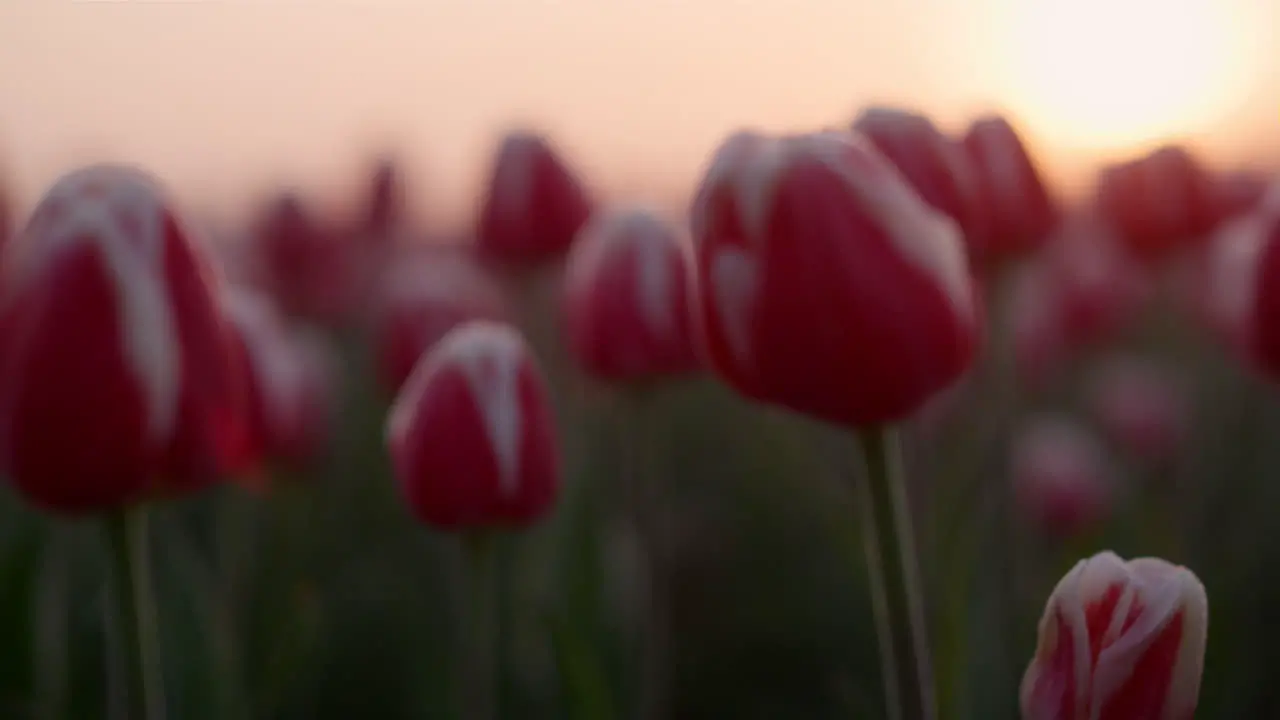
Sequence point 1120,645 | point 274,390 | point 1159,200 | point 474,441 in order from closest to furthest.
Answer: point 1120,645
point 474,441
point 274,390
point 1159,200

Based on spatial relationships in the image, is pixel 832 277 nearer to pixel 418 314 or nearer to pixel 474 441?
pixel 474 441

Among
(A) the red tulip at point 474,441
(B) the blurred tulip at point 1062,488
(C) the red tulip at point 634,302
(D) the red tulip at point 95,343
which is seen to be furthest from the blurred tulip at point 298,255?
(D) the red tulip at point 95,343

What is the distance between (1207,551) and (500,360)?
1234mm

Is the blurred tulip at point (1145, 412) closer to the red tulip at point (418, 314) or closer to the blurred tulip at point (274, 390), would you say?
the red tulip at point (418, 314)

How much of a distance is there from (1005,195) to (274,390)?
31.1 inches

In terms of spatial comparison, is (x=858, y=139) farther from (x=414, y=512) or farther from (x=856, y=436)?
(x=414, y=512)

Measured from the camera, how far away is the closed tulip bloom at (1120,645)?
0.53 metres

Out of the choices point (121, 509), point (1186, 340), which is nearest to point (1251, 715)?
point (121, 509)

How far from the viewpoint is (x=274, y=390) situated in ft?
4.25

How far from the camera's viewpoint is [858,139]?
2.09ft

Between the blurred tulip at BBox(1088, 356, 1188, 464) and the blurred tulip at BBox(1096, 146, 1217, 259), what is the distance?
0.35 metres

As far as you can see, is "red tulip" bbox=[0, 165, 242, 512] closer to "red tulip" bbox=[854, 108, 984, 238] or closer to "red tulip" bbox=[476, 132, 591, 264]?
"red tulip" bbox=[854, 108, 984, 238]

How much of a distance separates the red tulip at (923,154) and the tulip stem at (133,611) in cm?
51

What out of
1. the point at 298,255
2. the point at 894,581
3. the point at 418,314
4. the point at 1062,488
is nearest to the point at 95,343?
the point at 894,581
